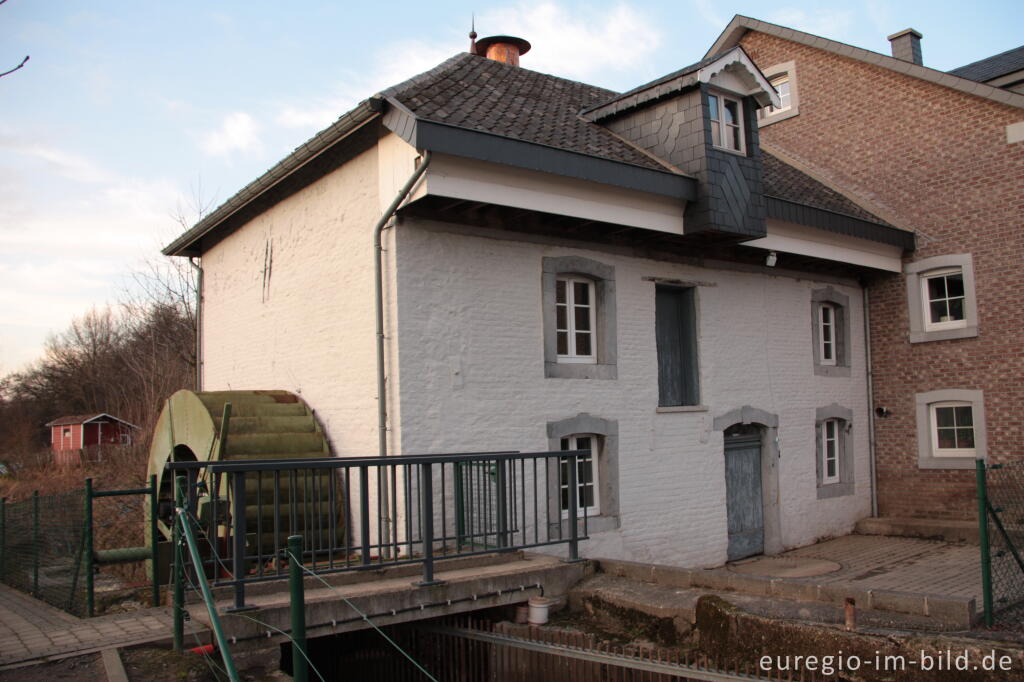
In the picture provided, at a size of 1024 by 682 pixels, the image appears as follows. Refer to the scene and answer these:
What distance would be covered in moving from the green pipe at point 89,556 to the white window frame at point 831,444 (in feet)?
35.4

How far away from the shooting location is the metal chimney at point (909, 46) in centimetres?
1656

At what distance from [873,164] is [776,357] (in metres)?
4.46

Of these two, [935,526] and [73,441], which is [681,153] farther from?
[73,441]

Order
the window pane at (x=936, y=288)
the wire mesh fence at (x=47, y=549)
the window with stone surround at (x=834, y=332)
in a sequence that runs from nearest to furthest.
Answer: the wire mesh fence at (x=47, y=549), the window with stone surround at (x=834, y=332), the window pane at (x=936, y=288)

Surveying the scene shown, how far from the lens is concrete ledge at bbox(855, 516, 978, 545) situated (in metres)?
13.1

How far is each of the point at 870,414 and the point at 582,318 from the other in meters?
6.78

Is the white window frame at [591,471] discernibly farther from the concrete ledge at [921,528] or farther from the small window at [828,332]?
the concrete ledge at [921,528]

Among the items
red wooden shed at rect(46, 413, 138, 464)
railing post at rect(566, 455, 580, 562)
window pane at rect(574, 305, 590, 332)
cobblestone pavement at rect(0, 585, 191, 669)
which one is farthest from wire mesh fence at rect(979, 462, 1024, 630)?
red wooden shed at rect(46, 413, 138, 464)

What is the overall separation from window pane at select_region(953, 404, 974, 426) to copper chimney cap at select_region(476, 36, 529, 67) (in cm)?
931

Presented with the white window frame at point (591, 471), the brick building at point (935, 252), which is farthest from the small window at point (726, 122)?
the brick building at point (935, 252)

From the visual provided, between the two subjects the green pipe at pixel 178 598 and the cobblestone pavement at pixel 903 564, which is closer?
the green pipe at pixel 178 598

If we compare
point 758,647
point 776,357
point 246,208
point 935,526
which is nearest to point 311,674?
point 758,647

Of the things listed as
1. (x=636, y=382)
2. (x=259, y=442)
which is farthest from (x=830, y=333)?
(x=259, y=442)

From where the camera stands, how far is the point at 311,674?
7.38 meters
